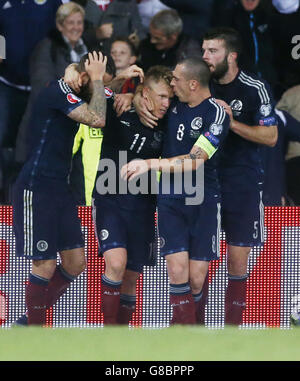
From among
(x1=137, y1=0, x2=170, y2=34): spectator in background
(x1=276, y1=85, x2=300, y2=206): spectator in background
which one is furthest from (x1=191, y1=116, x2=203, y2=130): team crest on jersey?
(x1=137, y1=0, x2=170, y2=34): spectator in background

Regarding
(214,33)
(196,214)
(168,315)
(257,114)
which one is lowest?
(168,315)

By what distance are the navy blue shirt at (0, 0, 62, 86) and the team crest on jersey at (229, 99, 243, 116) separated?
98.8 inches

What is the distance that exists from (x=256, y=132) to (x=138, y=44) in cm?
239

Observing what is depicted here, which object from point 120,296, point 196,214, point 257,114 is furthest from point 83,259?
point 257,114

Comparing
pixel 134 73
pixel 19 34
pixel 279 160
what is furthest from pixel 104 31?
pixel 134 73

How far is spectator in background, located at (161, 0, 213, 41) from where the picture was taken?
10.7 meters

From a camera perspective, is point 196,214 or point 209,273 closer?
point 196,214

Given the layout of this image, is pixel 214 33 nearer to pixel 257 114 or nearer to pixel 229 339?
pixel 257 114

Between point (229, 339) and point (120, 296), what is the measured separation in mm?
972

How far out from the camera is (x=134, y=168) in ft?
25.6

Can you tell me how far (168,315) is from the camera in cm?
885

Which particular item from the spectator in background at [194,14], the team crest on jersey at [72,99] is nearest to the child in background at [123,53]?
the spectator in background at [194,14]

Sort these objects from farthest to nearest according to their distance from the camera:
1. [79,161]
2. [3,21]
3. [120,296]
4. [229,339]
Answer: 1. [3,21]
2. [79,161]
3. [120,296]
4. [229,339]

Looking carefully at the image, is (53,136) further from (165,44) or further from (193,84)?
(165,44)
